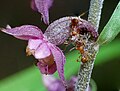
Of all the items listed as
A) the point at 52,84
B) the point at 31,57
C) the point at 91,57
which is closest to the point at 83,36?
the point at 91,57

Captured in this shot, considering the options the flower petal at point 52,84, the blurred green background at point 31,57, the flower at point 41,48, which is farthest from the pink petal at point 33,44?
the blurred green background at point 31,57

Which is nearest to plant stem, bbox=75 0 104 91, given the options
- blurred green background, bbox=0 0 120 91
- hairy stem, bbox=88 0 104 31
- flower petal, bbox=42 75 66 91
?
hairy stem, bbox=88 0 104 31

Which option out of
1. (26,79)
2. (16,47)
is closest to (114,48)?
(26,79)

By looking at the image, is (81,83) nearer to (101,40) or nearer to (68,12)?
(101,40)

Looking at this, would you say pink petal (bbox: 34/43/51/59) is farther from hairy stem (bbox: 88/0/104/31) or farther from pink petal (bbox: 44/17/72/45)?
hairy stem (bbox: 88/0/104/31)

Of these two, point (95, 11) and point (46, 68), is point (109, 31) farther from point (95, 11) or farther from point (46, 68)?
point (46, 68)

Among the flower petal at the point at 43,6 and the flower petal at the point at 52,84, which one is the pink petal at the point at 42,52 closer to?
the flower petal at the point at 43,6

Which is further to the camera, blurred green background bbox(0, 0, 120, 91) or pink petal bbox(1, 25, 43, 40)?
blurred green background bbox(0, 0, 120, 91)
